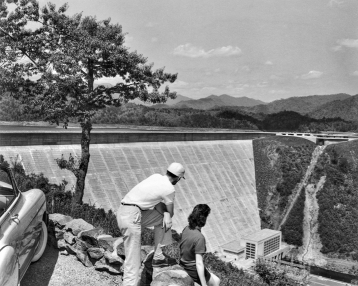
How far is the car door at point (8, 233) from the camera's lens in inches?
158

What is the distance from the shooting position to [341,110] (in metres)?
153

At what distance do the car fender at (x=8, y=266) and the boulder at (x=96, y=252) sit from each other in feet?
8.25

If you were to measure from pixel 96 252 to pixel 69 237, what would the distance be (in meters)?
0.80

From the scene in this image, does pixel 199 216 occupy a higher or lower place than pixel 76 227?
higher

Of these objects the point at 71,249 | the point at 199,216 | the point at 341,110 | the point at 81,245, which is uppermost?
the point at 341,110

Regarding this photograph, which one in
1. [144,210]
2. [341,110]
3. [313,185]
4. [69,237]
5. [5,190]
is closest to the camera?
[144,210]

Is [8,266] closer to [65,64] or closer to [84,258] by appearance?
[84,258]

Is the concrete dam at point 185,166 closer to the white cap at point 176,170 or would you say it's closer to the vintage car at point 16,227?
the vintage car at point 16,227

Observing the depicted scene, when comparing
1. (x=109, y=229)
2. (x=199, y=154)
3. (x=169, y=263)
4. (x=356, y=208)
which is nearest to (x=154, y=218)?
(x=169, y=263)

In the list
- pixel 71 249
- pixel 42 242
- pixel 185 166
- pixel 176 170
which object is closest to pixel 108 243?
pixel 71 249

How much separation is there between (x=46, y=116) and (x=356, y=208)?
33003 mm

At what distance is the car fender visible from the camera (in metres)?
3.91

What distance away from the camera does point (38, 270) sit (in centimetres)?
645

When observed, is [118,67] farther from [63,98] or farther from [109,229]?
[109,229]
